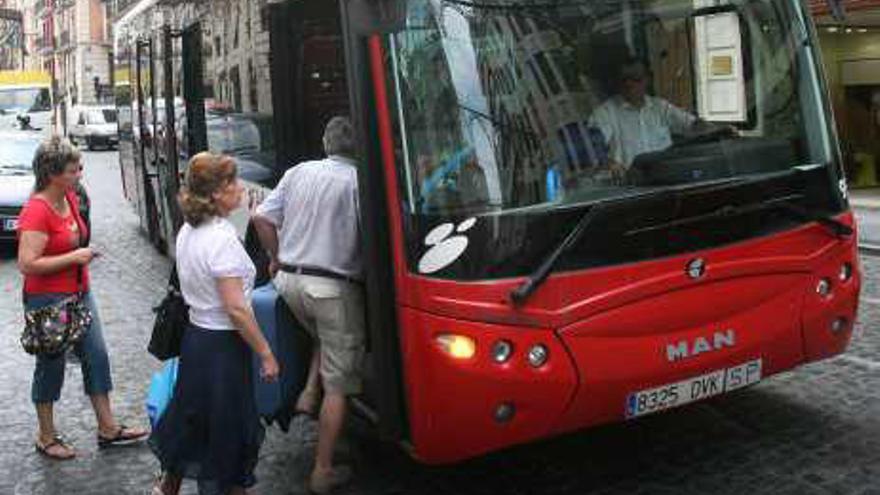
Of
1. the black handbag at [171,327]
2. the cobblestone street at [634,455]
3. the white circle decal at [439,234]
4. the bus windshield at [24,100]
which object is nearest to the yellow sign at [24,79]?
the bus windshield at [24,100]

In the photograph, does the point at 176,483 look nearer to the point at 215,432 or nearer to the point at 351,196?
the point at 215,432

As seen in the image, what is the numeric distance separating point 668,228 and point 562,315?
580 mm

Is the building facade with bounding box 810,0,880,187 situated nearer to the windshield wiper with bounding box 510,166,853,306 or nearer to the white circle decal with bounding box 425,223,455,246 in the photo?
the windshield wiper with bounding box 510,166,853,306

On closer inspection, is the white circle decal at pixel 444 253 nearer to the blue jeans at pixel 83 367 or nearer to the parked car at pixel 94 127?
the blue jeans at pixel 83 367

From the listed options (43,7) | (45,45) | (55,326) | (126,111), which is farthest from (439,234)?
(43,7)

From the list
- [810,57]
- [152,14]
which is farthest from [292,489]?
[152,14]

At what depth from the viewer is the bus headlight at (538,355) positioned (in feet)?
14.2

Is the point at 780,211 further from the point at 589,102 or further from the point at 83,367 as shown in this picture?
the point at 83,367

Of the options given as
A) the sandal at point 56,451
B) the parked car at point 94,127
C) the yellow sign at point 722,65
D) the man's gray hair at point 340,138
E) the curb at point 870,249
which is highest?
the parked car at point 94,127

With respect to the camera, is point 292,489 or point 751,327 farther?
point 292,489

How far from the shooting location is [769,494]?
4707 mm

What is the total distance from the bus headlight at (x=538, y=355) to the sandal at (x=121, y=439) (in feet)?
8.12

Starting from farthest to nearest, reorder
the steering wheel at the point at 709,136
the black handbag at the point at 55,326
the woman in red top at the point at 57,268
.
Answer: the black handbag at the point at 55,326, the woman in red top at the point at 57,268, the steering wheel at the point at 709,136

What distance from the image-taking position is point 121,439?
5828 millimetres
